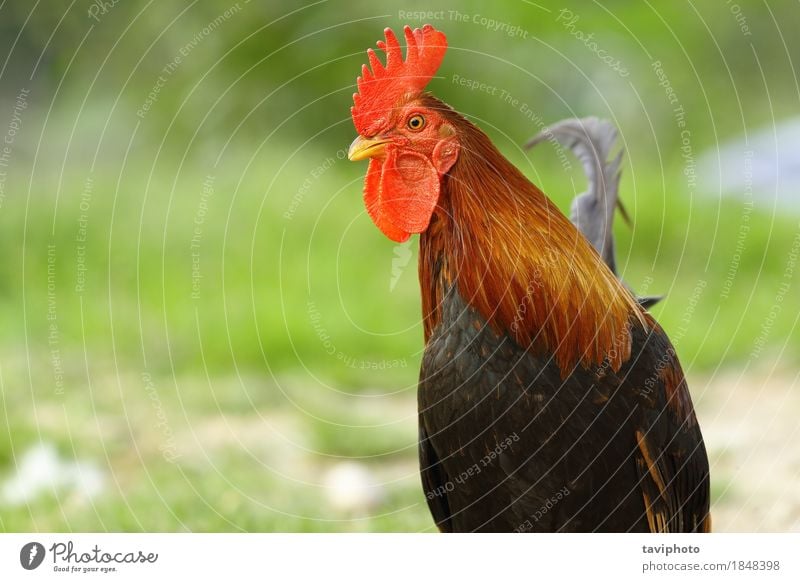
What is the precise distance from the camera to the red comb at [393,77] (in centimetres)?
147

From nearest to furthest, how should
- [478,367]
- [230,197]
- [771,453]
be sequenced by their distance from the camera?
[478,367] < [771,453] < [230,197]

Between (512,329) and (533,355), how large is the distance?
0.05 meters

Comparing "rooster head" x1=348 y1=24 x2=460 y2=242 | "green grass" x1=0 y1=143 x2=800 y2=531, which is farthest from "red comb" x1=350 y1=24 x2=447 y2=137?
"green grass" x1=0 y1=143 x2=800 y2=531

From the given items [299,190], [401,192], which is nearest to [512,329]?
[401,192]

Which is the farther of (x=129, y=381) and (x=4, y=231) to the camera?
(x=4, y=231)

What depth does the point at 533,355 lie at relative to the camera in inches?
56.4

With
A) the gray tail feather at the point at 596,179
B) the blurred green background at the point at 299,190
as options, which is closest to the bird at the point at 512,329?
the gray tail feather at the point at 596,179

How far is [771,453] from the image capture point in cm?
247

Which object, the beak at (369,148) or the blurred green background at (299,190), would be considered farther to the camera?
the blurred green background at (299,190)

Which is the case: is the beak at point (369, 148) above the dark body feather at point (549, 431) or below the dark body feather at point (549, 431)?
above

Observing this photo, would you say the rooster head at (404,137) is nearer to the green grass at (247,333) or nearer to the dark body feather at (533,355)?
the dark body feather at (533,355)

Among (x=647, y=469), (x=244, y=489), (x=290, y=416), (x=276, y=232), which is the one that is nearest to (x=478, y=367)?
(x=647, y=469)

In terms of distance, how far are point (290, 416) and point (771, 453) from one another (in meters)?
1.39

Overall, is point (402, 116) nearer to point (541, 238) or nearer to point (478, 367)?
point (541, 238)
